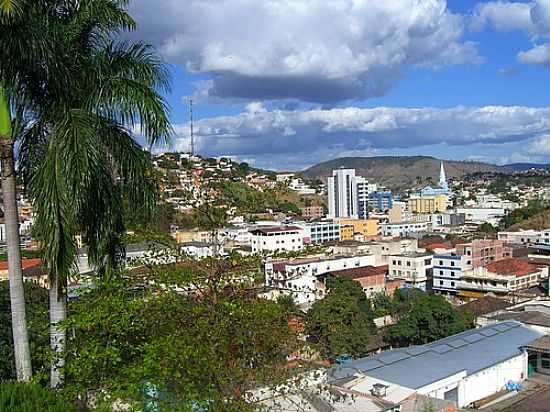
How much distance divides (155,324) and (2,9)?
2.83 m

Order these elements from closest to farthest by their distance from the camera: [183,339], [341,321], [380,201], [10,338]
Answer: [183,339]
[341,321]
[10,338]
[380,201]

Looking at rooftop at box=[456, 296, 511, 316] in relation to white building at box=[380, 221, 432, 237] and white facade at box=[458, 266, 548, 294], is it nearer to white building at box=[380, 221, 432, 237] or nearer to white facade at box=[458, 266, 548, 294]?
white facade at box=[458, 266, 548, 294]

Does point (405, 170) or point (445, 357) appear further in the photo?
point (405, 170)

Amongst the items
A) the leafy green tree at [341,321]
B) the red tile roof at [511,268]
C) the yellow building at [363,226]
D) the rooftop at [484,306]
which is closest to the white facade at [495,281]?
the red tile roof at [511,268]

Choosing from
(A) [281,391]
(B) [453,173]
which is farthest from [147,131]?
(B) [453,173]

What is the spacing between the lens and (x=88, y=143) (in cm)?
520

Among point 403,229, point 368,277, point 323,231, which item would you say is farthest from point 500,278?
point 403,229

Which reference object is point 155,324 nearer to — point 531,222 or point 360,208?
point 531,222

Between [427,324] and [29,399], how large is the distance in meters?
19.1

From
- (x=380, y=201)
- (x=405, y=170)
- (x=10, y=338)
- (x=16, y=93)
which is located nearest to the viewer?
(x=16, y=93)

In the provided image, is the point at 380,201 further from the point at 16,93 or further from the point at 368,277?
the point at 16,93

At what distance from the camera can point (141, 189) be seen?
6273 millimetres

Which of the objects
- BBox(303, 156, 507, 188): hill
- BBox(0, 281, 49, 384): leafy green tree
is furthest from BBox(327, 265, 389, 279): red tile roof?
BBox(303, 156, 507, 188): hill

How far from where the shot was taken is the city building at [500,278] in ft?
103
